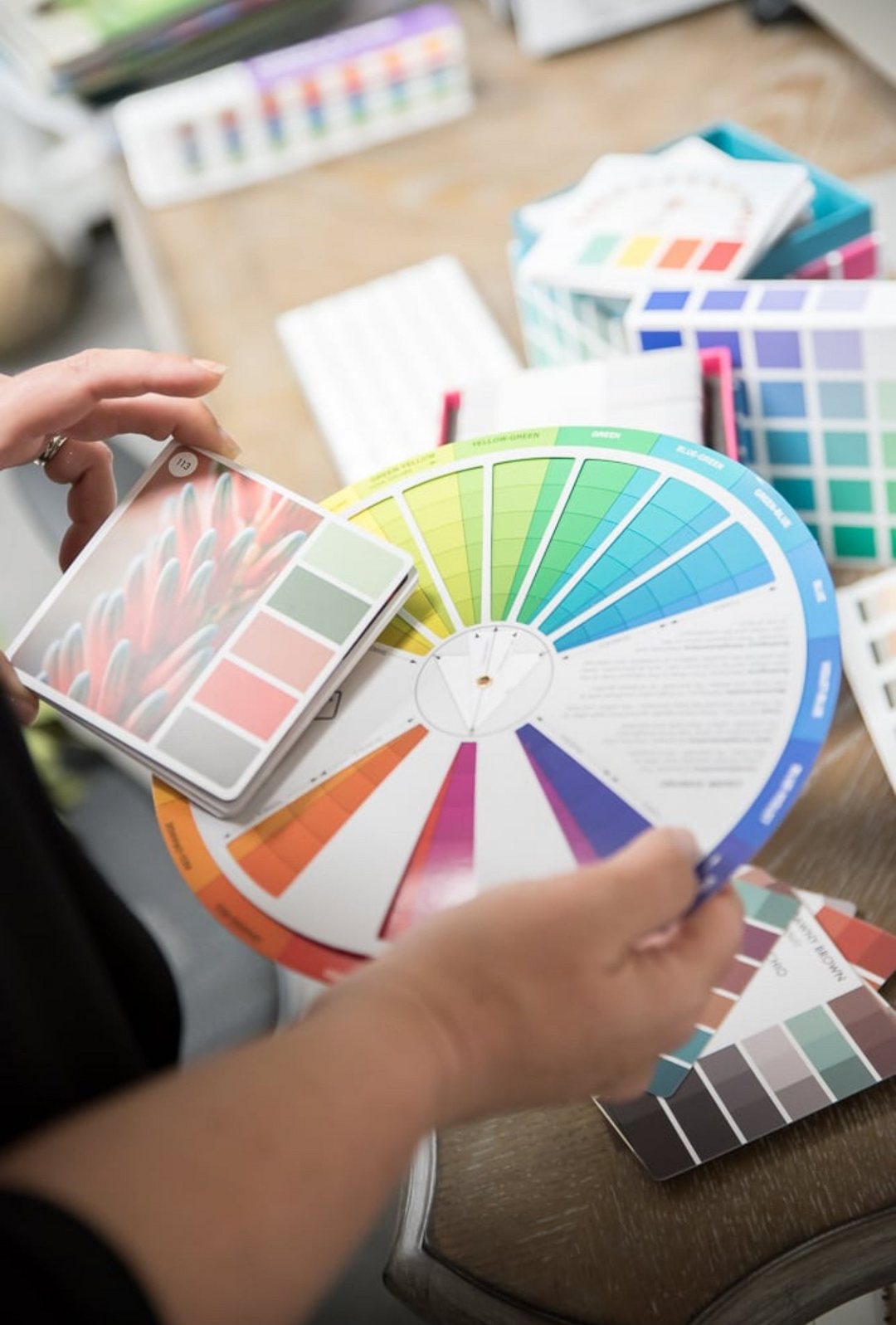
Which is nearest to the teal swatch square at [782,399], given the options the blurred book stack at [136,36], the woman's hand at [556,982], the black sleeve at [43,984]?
the woman's hand at [556,982]

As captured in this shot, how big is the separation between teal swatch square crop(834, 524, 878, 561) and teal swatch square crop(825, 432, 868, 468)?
0.18ft

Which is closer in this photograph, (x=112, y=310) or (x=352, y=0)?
(x=352, y=0)

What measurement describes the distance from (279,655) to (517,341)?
0.59 metres

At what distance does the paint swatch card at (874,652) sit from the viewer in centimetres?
75

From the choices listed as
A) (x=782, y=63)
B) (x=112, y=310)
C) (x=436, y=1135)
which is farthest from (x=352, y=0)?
(x=436, y=1135)

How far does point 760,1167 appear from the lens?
0.63 m

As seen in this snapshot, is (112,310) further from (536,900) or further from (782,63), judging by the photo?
(536,900)

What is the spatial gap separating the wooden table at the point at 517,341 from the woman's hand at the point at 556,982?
152 millimetres

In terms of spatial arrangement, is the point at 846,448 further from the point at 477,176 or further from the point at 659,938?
the point at 477,176

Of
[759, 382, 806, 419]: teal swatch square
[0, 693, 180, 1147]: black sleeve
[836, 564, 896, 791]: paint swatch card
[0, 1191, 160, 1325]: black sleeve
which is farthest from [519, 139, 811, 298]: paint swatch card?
[0, 1191, 160, 1325]: black sleeve

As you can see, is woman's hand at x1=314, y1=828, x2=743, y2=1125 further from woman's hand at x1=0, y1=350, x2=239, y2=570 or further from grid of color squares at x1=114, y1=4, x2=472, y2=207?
grid of color squares at x1=114, y1=4, x2=472, y2=207

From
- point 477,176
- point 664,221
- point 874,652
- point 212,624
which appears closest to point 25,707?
point 212,624

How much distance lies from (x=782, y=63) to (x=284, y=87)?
527mm

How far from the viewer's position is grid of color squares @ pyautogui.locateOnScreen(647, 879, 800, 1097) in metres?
0.65
